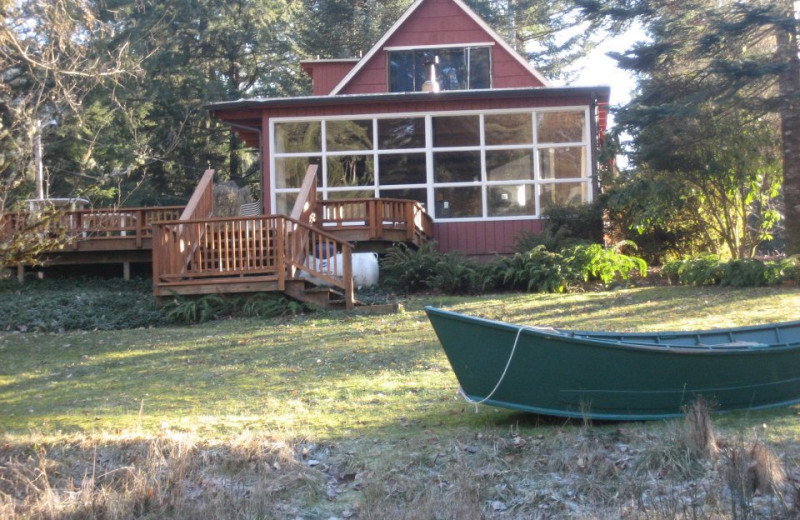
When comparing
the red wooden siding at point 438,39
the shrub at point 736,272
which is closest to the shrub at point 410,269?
the shrub at point 736,272

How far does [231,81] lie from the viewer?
124 feet

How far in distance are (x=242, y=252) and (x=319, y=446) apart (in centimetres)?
725

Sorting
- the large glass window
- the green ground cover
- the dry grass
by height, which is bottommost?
the dry grass

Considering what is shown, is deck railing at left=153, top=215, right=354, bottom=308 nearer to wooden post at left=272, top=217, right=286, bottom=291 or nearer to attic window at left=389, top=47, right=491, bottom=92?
wooden post at left=272, top=217, right=286, bottom=291

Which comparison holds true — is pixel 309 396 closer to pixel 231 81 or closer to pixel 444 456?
pixel 444 456

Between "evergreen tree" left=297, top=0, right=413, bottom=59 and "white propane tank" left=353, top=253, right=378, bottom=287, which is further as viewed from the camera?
"evergreen tree" left=297, top=0, right=413, bottom=59

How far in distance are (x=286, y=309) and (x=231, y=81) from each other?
2610 centimetres

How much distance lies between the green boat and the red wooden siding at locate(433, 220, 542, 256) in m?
11.7

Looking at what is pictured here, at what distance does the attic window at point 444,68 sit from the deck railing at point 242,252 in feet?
32.4

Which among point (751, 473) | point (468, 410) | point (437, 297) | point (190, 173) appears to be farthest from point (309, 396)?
point (190, 173)

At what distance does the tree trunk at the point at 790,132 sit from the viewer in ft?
53.0

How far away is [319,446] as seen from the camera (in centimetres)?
743

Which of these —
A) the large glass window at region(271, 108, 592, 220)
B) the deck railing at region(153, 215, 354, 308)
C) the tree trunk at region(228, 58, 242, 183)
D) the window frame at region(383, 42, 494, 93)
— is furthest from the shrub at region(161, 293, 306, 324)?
the tree trunk at region(228, 58, 242, 183)

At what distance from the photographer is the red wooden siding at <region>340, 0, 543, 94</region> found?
2277 centimetres
